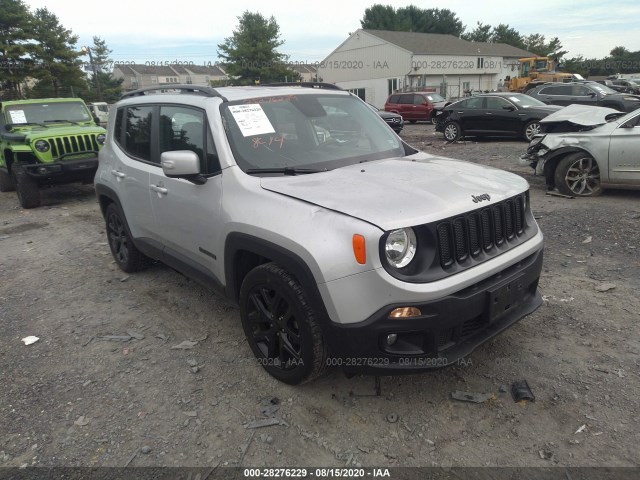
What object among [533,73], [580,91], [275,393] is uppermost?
[533,73]

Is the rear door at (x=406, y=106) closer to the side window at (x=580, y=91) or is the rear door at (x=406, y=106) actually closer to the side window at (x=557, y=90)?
the side window at (x=557, y=90)

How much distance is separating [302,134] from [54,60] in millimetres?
41998

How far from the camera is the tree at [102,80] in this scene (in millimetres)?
45750

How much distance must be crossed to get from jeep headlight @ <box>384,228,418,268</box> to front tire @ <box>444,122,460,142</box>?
45.8 feet

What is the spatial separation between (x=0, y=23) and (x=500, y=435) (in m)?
41.9

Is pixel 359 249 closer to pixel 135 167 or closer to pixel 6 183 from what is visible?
pixel 135 167

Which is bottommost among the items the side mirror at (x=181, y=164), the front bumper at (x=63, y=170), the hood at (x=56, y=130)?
the front bumper at (x=63, y=170)

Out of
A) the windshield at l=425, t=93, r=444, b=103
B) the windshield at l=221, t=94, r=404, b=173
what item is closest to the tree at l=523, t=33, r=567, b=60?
the windshield at l=425, t=93, r=444, b=103

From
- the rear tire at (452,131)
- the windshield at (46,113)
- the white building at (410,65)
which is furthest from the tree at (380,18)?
the windshield at (46,113)

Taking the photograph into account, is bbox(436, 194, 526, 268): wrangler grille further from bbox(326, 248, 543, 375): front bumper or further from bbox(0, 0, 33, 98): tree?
bbox(0, 0, 33, 98): tree

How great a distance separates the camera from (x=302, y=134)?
Answer: 3439mm

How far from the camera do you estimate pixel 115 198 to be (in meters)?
4.69

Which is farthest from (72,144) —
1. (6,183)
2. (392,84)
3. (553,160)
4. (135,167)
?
(392,84)

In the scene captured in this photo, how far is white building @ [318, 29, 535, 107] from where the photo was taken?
148 feet
